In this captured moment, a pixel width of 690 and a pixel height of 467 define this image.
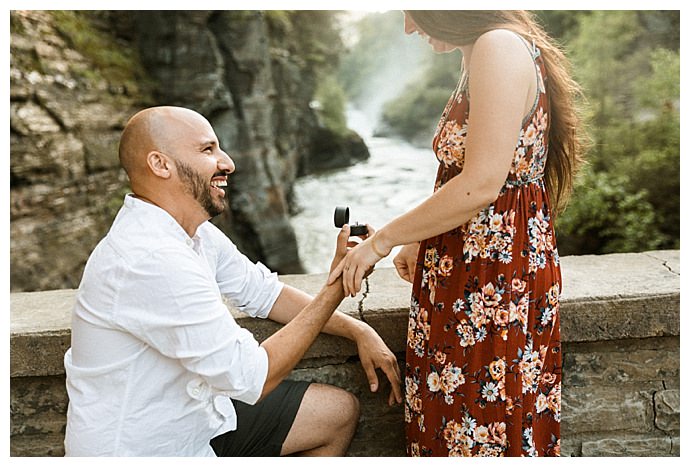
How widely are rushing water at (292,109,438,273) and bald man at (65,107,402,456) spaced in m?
11.2

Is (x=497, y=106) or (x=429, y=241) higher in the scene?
(x=497, y=106)

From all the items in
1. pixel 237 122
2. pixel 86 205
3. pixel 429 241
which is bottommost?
pixel 86 205

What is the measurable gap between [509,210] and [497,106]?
301 mm

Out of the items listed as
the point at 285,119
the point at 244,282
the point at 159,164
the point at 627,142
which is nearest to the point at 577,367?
Answer: the point at 244,282

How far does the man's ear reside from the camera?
159 cm

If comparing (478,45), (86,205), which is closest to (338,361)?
(478,45)

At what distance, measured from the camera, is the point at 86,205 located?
816cm

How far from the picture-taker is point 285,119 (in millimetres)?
13375

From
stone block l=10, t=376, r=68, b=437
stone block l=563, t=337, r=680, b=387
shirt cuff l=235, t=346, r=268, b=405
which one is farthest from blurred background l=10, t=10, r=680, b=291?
stone block l=10, t=376, r=68, b=437

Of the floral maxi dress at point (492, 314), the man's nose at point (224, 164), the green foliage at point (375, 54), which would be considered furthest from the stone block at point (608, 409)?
the green foliage at point (375, 54)

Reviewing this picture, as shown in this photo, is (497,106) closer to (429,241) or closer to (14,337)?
(429,241)

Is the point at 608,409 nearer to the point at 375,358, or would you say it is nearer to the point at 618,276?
the point at 618,276

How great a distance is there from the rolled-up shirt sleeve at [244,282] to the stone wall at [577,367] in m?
0.06

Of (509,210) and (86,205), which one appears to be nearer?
(509,210)
